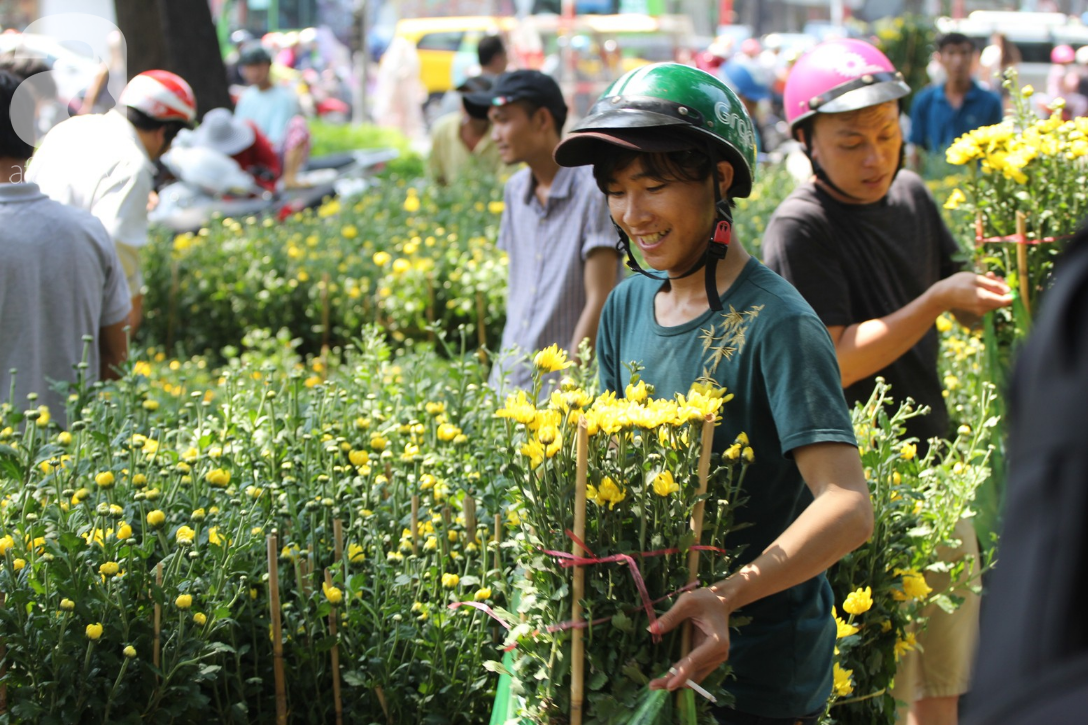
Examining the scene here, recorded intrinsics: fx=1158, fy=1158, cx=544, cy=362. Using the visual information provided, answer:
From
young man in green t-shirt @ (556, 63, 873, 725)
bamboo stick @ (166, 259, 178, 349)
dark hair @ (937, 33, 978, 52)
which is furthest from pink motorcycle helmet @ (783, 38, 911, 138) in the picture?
dark hair @ (937, 33, 978, 52)

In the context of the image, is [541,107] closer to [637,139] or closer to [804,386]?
[637,139]

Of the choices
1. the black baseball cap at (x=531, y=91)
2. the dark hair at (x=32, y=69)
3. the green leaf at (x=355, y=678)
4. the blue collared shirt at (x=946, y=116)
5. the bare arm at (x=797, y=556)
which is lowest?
the green leaf at (x=355, y=678)

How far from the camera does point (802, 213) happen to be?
308 cm

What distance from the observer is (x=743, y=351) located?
1.96 meters

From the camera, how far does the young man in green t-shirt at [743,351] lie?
6.09ft

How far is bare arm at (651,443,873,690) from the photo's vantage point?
1715mm

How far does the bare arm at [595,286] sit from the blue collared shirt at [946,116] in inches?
236

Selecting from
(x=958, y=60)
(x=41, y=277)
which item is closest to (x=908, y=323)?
(x=41, y=277)

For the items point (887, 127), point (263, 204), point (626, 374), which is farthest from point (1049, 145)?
point (263, 204)

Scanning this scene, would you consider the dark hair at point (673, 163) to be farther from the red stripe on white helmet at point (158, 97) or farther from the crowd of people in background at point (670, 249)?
the red stripe on white helmet at point (158, 97)

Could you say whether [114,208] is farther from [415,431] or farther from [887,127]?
[887,127]

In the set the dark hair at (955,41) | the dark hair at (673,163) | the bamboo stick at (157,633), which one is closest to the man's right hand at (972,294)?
the dark hair at (673,163)

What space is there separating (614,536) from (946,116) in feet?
28.2

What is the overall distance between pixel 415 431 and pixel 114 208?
1.81m
